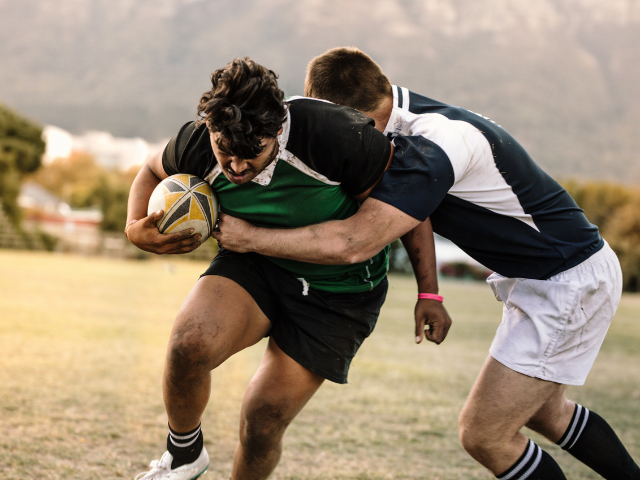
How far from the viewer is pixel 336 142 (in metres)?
2.67

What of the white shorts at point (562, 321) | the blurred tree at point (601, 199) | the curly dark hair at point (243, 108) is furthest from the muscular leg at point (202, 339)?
the blurred tree at point (601, 199)

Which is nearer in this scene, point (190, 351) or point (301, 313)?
point (190, 351)

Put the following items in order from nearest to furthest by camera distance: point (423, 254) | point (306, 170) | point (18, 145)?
point (306, 170)
point (423, 254)
point (18, 145)

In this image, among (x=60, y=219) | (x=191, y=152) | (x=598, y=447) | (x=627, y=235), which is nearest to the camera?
(x=191, y=152)

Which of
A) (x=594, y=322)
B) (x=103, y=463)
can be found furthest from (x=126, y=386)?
(x=594, y=322)

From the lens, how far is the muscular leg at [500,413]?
9.08ft

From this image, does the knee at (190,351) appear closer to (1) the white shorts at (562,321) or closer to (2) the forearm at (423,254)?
Result: (2) the forearm at (423,254)

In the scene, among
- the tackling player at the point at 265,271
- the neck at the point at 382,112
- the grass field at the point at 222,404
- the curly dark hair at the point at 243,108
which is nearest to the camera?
the curly dark hair at the point at 243,108

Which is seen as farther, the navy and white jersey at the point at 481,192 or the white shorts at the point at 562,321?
the white shorts at the point at 562,321

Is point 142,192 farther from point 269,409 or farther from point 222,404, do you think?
point 222,404

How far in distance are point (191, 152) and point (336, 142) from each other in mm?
770

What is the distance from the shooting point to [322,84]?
10.0 feet

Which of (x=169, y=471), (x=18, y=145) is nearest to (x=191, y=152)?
(x=169, y=471)

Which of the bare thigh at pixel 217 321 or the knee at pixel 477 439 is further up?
the bare thigh at pixel 217 321
